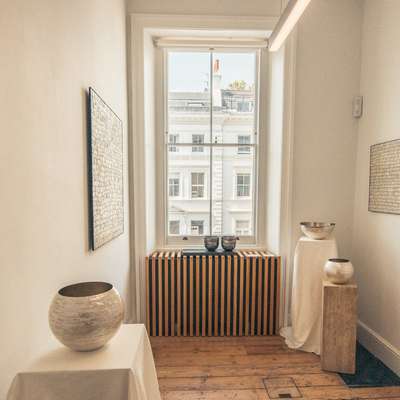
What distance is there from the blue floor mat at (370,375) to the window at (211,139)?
1.50 metres

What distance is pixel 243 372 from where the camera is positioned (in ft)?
7.29

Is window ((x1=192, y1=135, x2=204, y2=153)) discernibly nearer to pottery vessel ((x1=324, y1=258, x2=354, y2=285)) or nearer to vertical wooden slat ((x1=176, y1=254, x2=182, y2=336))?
vertical wooden slat ((x1=176, y1=254, x2=182, y2=336))

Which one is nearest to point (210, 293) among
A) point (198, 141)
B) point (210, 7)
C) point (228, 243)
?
point (228, 243)

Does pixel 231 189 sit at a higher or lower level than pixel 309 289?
higher

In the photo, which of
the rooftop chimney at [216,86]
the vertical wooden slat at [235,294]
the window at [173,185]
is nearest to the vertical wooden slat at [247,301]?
the vertical wooden slat at [235,294]

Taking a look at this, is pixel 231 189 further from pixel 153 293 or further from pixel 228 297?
pixel 153 293

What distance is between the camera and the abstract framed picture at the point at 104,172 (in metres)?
1.61

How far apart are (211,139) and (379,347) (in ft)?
8.40

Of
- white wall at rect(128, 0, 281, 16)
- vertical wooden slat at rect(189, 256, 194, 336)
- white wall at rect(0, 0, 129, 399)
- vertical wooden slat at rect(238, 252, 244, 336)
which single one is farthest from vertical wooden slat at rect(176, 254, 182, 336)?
white wall at rect(128, 0, 281, 16)

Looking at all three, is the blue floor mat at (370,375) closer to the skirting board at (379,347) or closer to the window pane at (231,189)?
the skirting board at (379,347)

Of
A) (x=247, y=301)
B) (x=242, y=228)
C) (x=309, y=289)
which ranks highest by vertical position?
(x=242, y=228)

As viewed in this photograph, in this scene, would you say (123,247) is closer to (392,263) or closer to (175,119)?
(175,119)

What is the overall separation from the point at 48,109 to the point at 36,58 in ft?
0.64

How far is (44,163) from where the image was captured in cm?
114
